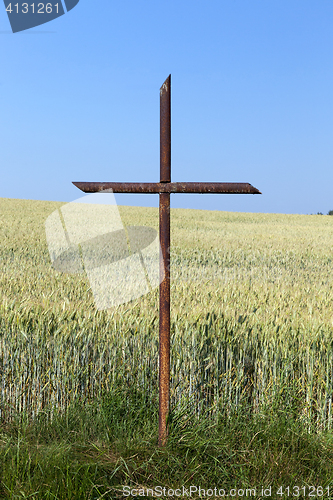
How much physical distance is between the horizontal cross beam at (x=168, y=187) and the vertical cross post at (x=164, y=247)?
0.05m

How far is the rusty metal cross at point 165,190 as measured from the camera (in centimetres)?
263

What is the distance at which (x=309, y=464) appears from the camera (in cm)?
269

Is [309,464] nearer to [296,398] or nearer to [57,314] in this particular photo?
[296,398]

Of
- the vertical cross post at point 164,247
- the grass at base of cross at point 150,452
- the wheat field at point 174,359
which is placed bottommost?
the grass at base of cross at point 150,452

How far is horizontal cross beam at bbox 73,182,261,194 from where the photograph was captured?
2608 mm

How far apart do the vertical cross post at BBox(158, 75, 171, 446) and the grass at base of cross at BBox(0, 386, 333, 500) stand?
19 cm

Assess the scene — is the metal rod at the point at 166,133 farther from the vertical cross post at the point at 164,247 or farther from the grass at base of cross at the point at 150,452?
the grass at base of cross at the point at 150,452

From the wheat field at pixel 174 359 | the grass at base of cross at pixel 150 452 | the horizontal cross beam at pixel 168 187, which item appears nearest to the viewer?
the grass at base of cross at pixel 150 452

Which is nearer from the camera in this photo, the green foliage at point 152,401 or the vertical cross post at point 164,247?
the green foliage at point 152,401

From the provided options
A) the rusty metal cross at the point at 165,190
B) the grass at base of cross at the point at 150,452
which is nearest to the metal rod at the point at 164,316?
the rusty metal cross at the point at 165,190

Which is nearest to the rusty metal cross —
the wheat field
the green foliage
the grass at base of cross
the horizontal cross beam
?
the horizontal cross beam

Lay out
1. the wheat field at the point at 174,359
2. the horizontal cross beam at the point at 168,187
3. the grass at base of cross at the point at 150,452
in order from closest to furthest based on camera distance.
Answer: the grass at base of cross at the point at 150,452, the horizontal cross beam at the point at 168,187, the wheat field at the point at 174,359

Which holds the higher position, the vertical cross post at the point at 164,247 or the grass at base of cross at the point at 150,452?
the vertical cross post at the point at 164,247

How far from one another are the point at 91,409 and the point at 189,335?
99cm
